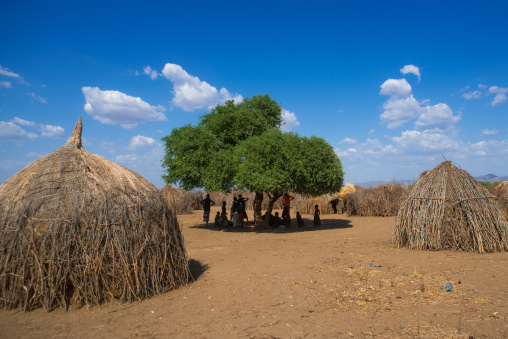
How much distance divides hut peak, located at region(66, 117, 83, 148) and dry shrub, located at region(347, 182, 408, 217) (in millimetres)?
19784

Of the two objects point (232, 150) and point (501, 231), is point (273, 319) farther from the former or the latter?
point (232, 150)

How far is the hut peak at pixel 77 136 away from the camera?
7.23m

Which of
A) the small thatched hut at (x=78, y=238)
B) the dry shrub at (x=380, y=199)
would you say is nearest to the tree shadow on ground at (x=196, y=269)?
the small thatched hut at (x=78, y=238)

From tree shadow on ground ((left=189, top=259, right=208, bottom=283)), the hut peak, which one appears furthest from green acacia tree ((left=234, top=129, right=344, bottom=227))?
the hut peak

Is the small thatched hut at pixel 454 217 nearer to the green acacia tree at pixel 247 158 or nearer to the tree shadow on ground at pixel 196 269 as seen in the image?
A: the green acacia tree at pixel 247 158

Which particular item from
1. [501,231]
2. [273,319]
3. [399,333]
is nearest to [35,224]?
[273,319]

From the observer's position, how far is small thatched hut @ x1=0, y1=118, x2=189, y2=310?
17.7 ft

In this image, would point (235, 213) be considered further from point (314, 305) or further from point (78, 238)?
point (78, 238)

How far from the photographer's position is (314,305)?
5.78 metres

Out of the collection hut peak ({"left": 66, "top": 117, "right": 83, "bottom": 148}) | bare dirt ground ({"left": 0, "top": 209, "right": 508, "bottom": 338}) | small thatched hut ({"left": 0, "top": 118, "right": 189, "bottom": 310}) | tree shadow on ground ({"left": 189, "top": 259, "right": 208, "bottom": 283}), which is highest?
hut peak ({"left": 66, "top": 117, "right": 83, "bottom": 148})

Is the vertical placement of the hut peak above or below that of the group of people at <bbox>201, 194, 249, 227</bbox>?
above

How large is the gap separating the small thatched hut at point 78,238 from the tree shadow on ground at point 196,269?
105 cm

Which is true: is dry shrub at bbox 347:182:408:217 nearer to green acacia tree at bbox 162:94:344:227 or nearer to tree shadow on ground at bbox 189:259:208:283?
green acacia tree at bbox 162:94:344:227

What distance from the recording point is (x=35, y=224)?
553cm
